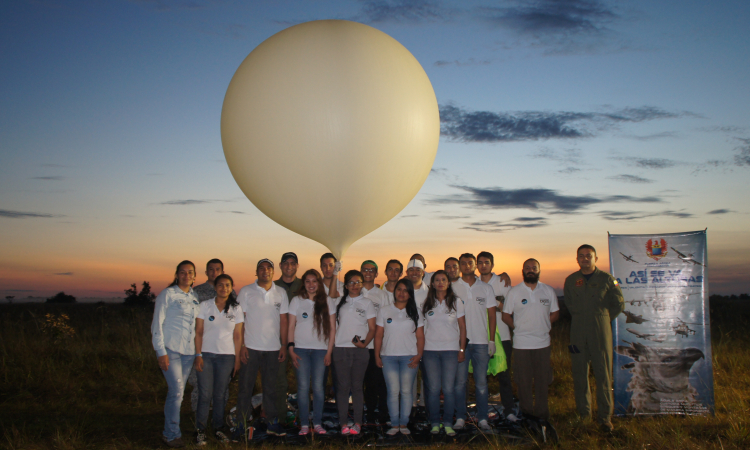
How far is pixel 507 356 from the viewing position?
5812 millimetres

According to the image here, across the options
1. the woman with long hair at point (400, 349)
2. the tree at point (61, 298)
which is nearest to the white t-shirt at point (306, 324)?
the woman with long hair at point (400, 349)

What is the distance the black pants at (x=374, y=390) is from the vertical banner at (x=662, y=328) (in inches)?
108

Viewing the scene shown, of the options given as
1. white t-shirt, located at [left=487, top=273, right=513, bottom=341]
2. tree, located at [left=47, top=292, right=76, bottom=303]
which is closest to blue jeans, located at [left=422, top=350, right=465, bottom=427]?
white t-shirt, located at [left=487, top=273, right=513, bottom=341]

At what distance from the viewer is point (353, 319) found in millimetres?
5098

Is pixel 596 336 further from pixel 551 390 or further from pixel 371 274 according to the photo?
pixel 371 274

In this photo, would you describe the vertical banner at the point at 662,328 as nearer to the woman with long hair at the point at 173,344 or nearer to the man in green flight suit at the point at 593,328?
the man in green flight suit at the point at 593,328

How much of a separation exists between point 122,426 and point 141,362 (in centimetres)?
220

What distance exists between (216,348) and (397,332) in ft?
5.97

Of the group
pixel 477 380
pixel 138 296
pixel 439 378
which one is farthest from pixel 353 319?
pixel 138 296

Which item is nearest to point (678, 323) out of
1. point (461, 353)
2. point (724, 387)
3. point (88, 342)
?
point (724, 387)

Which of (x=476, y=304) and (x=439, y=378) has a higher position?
(x=476, y=304)

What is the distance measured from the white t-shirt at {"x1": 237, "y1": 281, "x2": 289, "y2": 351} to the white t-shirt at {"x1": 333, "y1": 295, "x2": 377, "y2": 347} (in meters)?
0.60

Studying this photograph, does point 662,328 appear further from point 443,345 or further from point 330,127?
point 330,127

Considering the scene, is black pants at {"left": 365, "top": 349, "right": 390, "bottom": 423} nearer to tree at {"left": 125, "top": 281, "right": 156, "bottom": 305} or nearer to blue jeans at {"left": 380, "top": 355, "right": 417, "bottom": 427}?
blue jeans at {"left": 380, "top": 355, "right": 417, "bottom": 427}
